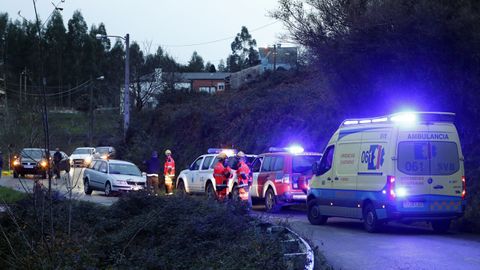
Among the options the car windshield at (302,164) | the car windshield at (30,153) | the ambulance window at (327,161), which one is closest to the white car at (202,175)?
the car windshield at (302,164)

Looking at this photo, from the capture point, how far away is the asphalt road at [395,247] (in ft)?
34.2

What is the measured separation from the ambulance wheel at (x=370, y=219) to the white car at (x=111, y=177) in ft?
43.4

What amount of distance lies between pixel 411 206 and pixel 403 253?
2.60 m

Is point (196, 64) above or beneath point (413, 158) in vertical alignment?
above

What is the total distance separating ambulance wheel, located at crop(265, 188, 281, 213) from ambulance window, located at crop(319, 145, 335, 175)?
137 inches

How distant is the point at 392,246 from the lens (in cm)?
1231

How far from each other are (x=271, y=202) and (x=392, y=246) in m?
8.04

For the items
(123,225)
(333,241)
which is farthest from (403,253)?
(123,225)

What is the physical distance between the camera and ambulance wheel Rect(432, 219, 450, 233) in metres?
14.6

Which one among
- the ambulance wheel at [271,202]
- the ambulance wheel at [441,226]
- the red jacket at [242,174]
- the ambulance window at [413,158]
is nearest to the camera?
the ambulance window at [413,158]

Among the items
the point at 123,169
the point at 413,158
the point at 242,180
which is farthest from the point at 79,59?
the point at 413,158

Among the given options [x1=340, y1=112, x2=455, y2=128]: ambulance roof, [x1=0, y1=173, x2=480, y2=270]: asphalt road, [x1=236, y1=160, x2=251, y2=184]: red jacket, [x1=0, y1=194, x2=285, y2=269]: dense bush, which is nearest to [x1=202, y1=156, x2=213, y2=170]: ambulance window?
[x1=236, y1=160, x2=251, y2=184]: red jacket

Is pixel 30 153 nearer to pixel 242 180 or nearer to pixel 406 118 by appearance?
pixel 406 118

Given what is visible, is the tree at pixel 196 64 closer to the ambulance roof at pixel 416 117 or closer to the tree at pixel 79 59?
the tree at pixel 79 59
